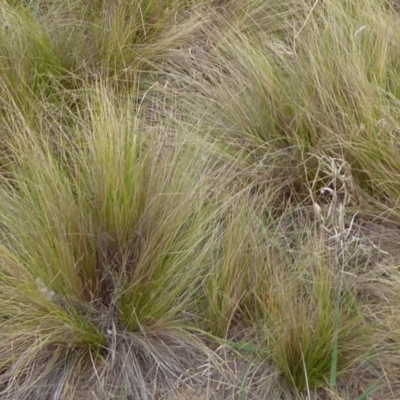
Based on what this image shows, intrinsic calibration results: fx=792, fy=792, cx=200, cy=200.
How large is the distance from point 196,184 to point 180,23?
0.91 m

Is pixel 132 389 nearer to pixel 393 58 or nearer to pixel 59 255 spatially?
pixel 59 255

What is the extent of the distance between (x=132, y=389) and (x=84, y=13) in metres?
1.39

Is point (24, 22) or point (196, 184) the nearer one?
point (196, 184)

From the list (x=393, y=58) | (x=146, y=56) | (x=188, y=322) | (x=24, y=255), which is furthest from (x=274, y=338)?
(x=146, y=56)

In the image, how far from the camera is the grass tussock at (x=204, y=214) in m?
1.67

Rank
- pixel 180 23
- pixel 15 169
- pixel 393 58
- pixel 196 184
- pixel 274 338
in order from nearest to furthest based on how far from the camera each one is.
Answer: pixel 274 338
pixel 196 184
pixel 15 169
pixel 393 58
pixel 180 23

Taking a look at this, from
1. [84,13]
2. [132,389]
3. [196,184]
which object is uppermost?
[84,13]

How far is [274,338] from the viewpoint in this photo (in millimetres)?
1658

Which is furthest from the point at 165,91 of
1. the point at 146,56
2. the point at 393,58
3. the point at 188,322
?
the point at 188,322

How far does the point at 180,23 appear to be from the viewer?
2.63 metres

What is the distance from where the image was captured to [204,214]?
1.87m

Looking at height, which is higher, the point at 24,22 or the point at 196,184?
the point at 24,22

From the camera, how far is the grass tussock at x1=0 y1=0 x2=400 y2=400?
167 cm

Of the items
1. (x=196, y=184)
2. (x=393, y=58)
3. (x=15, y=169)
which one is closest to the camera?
(x=196, y=184)
